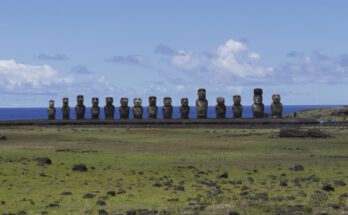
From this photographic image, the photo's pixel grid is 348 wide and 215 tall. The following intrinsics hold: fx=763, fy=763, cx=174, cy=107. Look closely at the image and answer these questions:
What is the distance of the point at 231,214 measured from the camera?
15586 mm

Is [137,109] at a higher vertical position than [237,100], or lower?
lower

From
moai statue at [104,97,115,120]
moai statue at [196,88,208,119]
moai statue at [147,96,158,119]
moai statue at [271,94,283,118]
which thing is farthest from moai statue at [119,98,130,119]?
moai statue at [271,94,283,118]

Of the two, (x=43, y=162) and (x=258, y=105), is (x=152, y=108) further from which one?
A: (x=43, y=162)

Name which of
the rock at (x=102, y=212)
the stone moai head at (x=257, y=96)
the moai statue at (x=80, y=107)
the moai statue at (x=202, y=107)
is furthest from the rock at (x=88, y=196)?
the moai statue at (x=80, y=107)

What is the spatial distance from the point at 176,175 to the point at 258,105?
4611cm

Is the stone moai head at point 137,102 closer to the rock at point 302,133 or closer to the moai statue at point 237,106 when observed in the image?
the moai statue at point 237,106

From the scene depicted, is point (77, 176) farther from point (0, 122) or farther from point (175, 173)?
point (0, 122)

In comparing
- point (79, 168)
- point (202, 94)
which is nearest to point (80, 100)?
point (202, 94)

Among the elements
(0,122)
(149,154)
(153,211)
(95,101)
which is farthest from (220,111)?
(153,211)

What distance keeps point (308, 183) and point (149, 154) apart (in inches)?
544

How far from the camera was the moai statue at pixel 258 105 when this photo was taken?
7125 centimetres

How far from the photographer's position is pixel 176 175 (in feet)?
84.9

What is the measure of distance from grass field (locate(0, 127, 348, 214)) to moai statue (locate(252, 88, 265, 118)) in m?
23.7

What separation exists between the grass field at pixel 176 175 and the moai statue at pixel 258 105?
2371 cm
